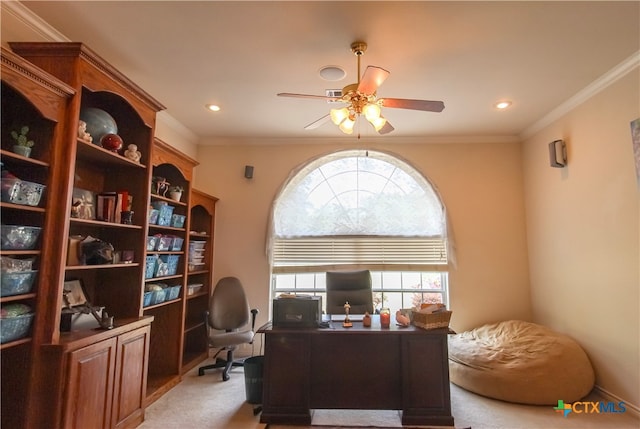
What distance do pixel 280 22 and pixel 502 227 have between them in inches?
141

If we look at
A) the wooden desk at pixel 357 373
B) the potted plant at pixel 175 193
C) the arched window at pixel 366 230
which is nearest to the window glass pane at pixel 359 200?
the arched window at pixel 366 230

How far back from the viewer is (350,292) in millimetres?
3547

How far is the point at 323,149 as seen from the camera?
4465mm

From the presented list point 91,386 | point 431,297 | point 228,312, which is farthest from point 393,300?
point 91,386

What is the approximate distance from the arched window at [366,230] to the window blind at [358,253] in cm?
1

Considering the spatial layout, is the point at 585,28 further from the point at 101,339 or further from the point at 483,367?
the point at 101,339

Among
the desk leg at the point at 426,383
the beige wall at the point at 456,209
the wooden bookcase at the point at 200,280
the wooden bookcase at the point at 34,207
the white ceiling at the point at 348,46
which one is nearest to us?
the wooden bookcase at the point at 34,207

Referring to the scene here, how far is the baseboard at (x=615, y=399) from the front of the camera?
2.63 meters

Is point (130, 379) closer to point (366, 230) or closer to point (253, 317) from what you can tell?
point (253, 317)

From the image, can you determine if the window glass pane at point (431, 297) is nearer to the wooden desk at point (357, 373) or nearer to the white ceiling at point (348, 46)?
the wooden desk at point (357, 373)

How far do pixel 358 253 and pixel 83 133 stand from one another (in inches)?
123

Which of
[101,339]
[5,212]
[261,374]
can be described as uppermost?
[5,212]

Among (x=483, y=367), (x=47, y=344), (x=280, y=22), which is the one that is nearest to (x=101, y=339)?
(x=47, y=344)

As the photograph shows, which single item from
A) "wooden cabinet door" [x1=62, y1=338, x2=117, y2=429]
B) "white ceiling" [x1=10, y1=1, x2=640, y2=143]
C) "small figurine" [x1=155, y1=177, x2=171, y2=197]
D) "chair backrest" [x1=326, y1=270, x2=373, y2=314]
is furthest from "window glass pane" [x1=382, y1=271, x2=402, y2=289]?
"wooden cabinet door" [x1=62, y1=338, x2=117, y2=429]
